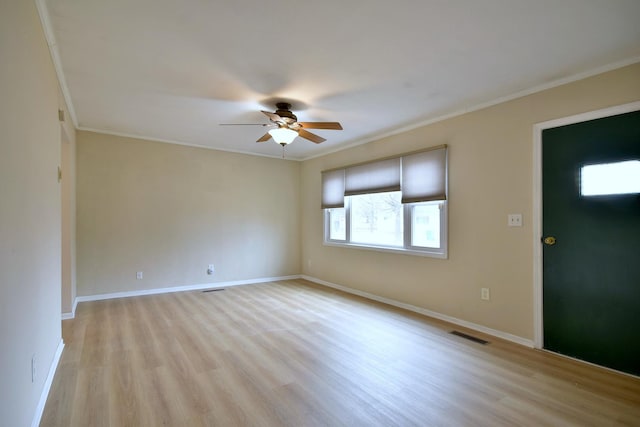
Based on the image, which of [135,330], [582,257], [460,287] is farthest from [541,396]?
[135,330]

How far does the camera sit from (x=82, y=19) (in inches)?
82.2

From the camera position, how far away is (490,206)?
11.2 feet

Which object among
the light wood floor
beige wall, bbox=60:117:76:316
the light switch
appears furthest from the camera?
beige wall, bbox=60:117:76:316

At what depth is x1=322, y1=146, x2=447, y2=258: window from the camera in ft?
13.1

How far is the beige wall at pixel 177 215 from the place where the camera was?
4.70 meters

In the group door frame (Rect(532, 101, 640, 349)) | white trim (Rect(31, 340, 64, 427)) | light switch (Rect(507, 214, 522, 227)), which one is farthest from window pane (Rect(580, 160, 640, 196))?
white trim (Rect(31, 340, 64, 427))

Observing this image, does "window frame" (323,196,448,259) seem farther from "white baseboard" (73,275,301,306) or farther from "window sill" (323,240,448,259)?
"white baseboard" (73,275,301,306)

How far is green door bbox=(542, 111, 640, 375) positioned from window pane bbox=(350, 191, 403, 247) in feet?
6.23

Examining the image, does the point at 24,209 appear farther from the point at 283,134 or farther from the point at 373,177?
the point at 373,177

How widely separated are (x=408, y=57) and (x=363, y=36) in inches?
19.3

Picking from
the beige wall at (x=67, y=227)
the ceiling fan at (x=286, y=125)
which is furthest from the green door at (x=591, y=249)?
the beige wall at (x=67, y=227)

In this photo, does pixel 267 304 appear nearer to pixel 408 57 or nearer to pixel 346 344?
pixel 346 344

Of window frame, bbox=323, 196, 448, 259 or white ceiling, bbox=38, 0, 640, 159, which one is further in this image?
window frame, bbox=323, 196, 448, 259

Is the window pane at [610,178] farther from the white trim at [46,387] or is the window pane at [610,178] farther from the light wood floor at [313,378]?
the white trim at [46,387]
